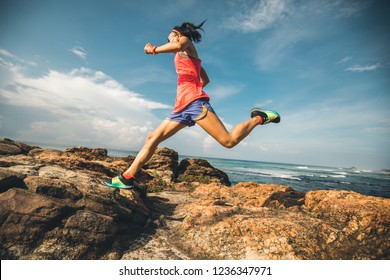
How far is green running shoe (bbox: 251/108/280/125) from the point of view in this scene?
405 cm

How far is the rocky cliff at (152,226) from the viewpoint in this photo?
110 inches

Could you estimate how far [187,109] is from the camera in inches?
137

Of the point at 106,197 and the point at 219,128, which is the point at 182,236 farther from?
the point at 219,128

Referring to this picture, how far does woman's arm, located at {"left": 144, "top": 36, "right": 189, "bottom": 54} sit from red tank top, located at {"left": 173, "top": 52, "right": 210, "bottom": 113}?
Answer: 29 cm

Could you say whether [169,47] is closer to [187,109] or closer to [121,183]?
[187,109]

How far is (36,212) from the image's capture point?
2.84 metres

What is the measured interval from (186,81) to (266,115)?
1628 mm

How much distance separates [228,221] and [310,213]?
1.75m

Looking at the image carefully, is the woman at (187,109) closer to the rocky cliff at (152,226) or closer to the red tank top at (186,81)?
the red tank top at (186,81)

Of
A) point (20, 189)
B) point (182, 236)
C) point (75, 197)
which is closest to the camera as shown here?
point (20, 189)

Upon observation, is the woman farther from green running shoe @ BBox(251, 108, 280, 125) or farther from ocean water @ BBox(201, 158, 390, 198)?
ocean water @ BBox(201, 158, 390, 198)

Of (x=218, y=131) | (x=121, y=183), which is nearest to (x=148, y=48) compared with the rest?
(x=218, y=131)

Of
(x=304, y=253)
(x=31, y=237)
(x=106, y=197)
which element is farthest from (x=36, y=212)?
(x=304, y=253)

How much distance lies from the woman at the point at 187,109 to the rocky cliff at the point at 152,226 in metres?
0.68
